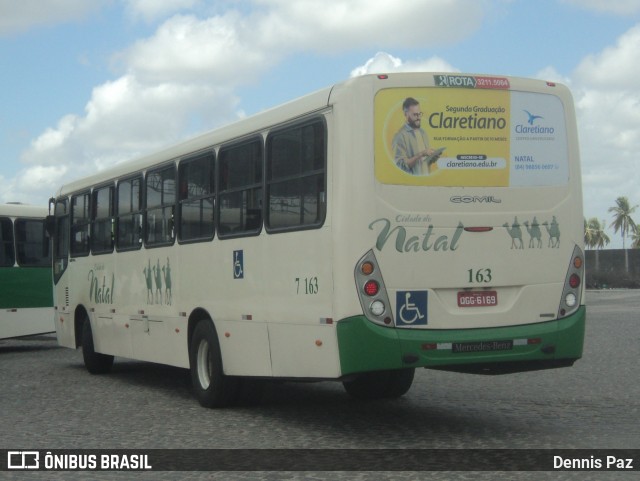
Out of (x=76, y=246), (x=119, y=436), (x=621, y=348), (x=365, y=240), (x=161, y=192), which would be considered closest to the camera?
(x=365, y=240)

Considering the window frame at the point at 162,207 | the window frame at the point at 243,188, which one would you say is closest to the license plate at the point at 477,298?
the window frame at the point at 243,188

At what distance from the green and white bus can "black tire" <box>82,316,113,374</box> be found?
6.38 meters

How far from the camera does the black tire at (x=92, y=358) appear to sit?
54.6ft

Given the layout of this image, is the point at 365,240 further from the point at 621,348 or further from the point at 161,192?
the point at 621,348

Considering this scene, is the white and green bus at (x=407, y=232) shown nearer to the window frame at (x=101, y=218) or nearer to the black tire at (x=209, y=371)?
the black tire at (x=209, y=371)

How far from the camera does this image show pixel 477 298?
9.59 m

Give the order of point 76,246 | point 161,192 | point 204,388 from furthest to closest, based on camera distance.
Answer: point 76,246 → point 161,192 → point 204,388

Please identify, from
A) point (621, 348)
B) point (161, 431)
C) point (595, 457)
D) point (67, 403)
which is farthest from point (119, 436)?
point (621, 348)

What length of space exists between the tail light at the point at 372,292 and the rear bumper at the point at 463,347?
78mm

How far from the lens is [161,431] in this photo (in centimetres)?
1033

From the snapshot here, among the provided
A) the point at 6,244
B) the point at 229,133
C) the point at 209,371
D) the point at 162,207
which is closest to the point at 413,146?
the point at 229,133

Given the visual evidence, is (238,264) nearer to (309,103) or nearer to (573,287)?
(309,103)

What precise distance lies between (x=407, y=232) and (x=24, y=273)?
15207 millimetres

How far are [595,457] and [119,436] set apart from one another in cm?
424
